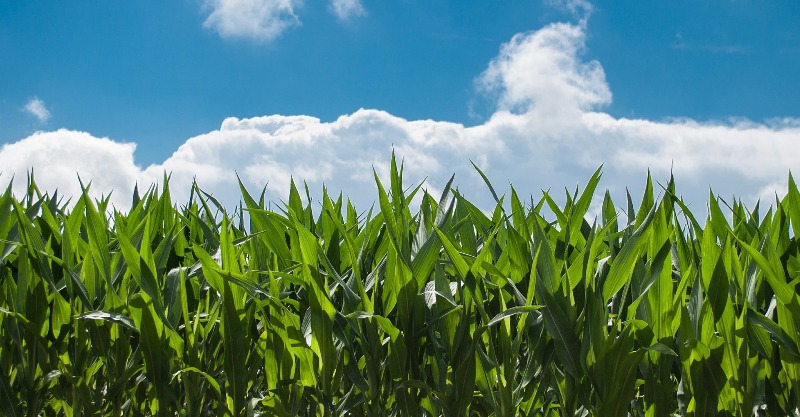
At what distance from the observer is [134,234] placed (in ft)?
6.09

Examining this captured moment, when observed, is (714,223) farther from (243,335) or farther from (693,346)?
(243,335)

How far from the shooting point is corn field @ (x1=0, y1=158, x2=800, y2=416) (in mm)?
1323

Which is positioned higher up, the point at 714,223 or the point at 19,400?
the point at 714,223

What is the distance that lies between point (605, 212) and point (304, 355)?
3.66 feet

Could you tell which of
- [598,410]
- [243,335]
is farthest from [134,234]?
[598,410]

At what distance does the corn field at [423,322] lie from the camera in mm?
1323

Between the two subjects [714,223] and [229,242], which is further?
[714,223]

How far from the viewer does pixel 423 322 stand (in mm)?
1465

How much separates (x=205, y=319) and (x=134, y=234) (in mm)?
312

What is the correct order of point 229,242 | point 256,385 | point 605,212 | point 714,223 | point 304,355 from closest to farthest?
point 304,355 < point 229,242 < point 714,223 < point 256,385 < point 605,212

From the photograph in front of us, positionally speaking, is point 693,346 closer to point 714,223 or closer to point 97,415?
point 714,223

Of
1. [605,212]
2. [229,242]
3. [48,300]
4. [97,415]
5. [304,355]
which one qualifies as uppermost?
[605,212]

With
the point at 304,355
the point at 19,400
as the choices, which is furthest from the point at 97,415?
the point at 304,355

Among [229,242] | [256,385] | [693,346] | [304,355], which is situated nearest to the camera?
[693,346]
